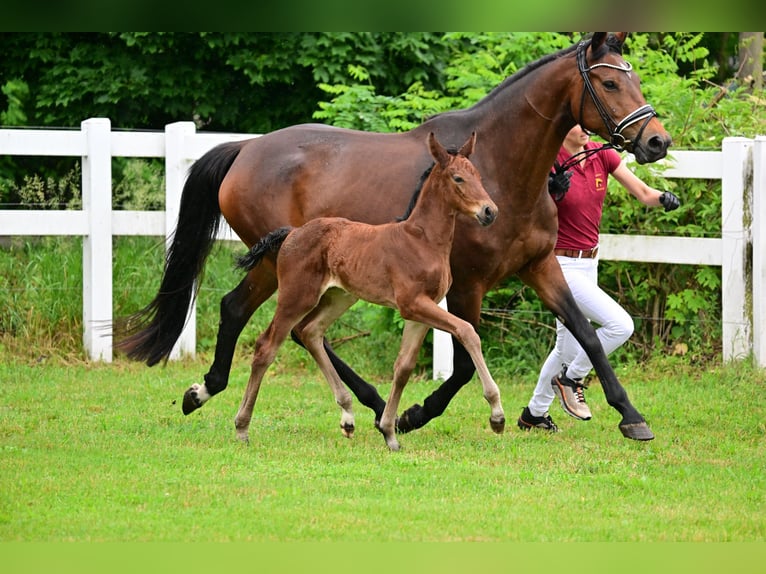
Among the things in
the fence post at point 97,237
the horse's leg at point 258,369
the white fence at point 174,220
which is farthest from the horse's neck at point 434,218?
the fence post at point 97,237

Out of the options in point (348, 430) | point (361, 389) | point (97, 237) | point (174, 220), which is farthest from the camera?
point (174, 220)

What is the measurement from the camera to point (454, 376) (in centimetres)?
616

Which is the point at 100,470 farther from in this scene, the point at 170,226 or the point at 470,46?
the point at 470,46

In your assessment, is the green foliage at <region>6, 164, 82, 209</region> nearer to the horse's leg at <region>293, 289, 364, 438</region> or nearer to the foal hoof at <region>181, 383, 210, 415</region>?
the foal hoof at <region>181, 383, 210, 415</region>

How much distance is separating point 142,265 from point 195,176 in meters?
2.74

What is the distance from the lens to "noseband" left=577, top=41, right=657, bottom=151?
5.46 m

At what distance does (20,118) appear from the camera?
1279cm

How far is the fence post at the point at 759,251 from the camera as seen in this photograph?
7.84 m

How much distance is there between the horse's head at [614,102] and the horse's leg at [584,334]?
876 millimetres

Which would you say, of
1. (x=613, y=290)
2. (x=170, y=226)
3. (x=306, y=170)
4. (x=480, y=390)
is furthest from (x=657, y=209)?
(x=170, y=226)

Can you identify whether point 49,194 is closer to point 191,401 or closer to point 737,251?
point 191,401

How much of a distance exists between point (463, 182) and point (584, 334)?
4.27ft

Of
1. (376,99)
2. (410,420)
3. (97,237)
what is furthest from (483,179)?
(97,237)

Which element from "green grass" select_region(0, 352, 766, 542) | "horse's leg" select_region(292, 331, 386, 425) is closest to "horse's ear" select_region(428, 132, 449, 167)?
"green grass" select_region(0, 352, 766, 542)
